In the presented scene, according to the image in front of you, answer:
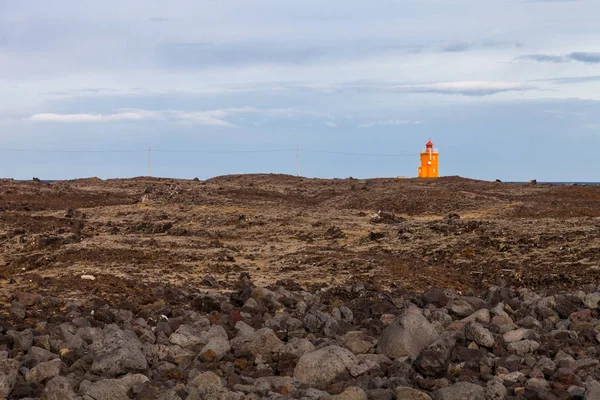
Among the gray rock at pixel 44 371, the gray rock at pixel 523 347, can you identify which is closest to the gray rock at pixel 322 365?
the gray rock at pixel 523 347

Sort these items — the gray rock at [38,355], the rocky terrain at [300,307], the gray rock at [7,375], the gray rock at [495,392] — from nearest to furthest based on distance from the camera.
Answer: the gray rock at [495,392], the gray rock at [7,375], the rocky terrain at [300,307], the gray rock at [38,355]

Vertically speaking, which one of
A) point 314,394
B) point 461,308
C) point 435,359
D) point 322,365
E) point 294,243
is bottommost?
point 314,394

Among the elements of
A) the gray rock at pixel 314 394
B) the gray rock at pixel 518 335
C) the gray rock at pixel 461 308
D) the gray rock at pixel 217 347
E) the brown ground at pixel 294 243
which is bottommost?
the gray rock at pixel 314 394

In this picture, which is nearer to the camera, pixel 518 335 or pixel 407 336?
pixel 407 336

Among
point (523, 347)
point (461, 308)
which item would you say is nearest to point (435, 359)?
point (523, 347)

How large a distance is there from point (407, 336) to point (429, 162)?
43.3 meters

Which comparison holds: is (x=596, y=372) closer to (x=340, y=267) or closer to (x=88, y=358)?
(x=88, y=358)

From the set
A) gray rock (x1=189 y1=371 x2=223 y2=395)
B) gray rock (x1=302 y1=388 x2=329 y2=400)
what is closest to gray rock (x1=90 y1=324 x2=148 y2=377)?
gray rock (x1=189 y1=371 x2=223 y2=395)

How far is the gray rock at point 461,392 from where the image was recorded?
7.04 meters

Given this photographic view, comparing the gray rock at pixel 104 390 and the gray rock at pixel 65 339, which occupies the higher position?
the gray rock at pixel 65 339

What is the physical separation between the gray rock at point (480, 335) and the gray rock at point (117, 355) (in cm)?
340

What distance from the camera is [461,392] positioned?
706cm

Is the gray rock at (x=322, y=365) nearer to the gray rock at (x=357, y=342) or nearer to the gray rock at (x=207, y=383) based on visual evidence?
the gray rock at (x=357, y=342)

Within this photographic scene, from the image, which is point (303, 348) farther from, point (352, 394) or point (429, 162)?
point (429, 162)
